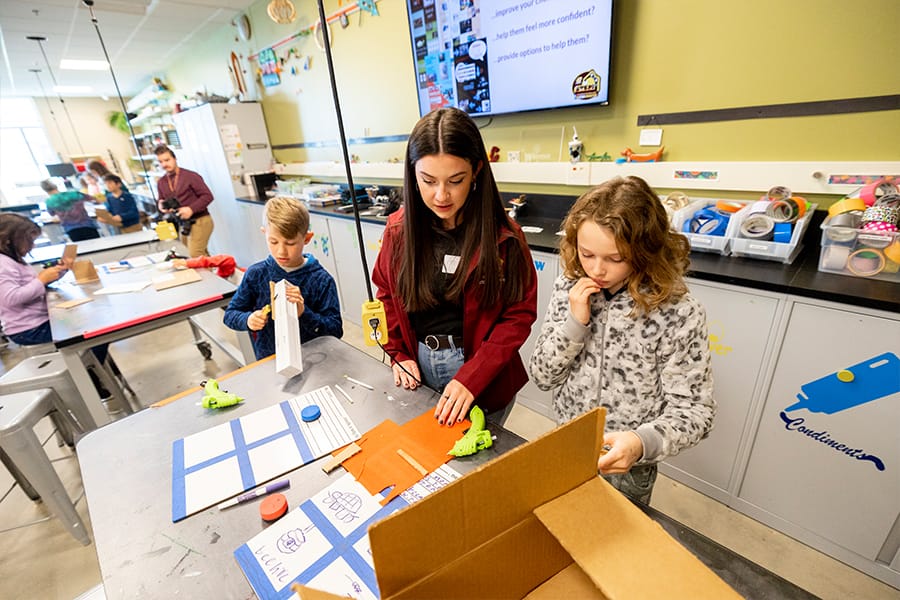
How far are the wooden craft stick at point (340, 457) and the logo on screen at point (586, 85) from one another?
1.79 metres

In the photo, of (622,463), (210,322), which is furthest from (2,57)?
(622,463)

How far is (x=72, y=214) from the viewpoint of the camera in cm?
438

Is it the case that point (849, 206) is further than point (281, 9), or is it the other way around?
point (281, 9)

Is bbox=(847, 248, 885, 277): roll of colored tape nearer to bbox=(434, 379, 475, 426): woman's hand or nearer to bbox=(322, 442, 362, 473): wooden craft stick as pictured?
bbox=(434, 379, 475, 426): woman's hand

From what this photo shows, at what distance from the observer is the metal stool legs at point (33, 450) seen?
1.31 m

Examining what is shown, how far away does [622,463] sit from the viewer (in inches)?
25.4

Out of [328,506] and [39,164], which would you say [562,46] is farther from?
[39,164]

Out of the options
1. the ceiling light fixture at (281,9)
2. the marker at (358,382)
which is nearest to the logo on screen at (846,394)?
the marker at (358,382)

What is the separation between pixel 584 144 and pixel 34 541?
292cm

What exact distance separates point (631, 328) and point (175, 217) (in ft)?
14.0

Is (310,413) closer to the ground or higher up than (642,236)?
closer to the ground

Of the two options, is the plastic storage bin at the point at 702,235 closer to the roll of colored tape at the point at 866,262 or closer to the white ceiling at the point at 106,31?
the roll of colored tape at the point at 866,262

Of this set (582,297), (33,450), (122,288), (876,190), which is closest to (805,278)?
(876,190)

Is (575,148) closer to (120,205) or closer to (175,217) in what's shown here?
A: (175,217)
